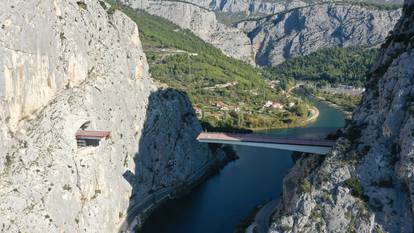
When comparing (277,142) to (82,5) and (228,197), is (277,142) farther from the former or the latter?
(82,5)

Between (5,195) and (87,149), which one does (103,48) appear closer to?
(87,149)

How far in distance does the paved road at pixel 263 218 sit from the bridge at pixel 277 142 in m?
9.79

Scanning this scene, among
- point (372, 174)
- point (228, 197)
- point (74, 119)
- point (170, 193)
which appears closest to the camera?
point (372, 174)

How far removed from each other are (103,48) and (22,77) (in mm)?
17383

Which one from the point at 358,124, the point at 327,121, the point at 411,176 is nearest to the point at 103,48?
the point at 358,124

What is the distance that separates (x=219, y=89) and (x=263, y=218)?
3435 inches

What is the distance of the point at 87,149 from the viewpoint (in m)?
60.0

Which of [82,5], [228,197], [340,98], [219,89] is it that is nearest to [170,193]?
[228,197]

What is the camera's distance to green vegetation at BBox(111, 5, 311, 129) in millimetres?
126250

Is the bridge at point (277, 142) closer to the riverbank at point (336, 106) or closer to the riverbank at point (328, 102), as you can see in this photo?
the riverbank at point (328, 102)

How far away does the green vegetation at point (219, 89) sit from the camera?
126 m

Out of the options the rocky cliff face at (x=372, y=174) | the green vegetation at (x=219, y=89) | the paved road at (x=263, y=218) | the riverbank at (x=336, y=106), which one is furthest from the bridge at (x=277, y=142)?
the riverbank at (x=336, y=106)

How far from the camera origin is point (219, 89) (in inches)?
5979

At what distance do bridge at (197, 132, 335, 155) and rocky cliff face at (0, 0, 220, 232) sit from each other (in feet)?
37.6
